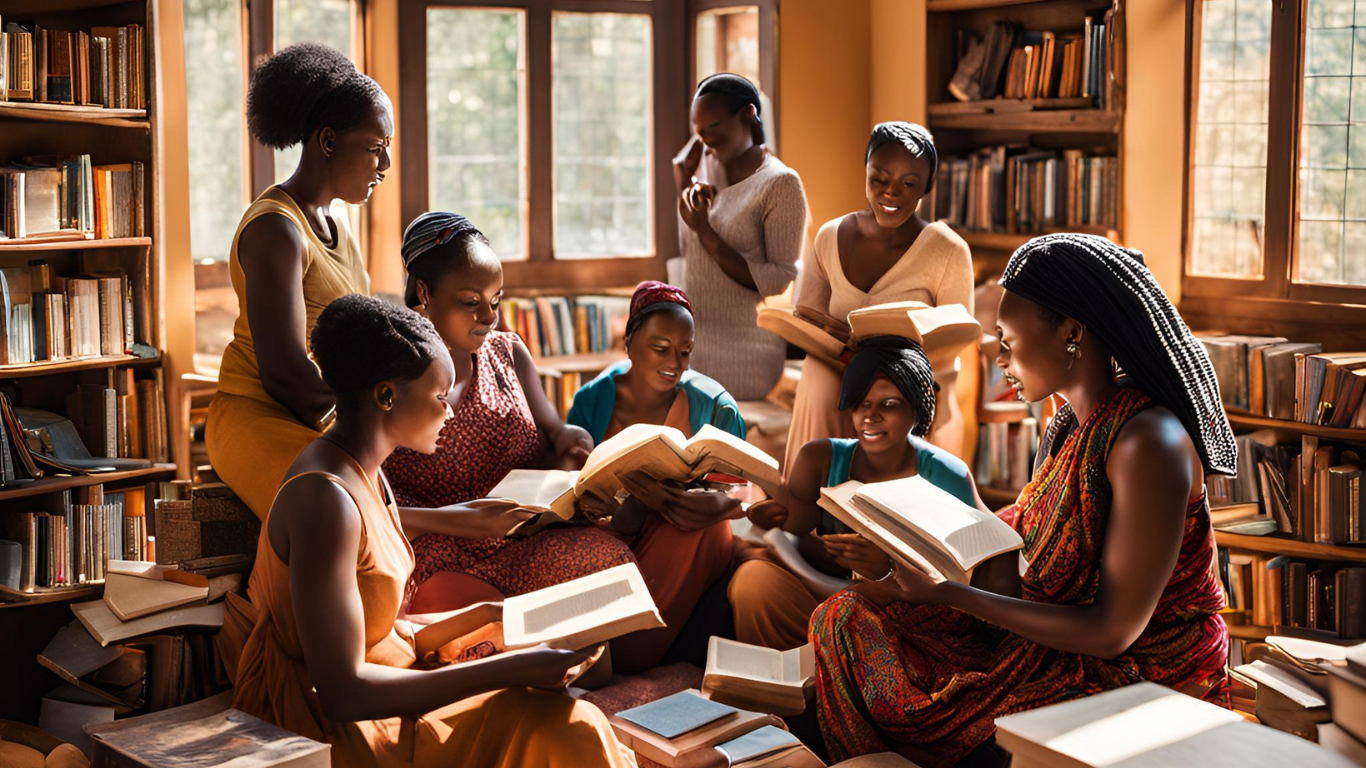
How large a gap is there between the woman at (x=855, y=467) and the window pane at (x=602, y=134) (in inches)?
153

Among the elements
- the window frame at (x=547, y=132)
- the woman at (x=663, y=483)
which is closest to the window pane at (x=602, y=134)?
the window frame at (x=547, y=132)

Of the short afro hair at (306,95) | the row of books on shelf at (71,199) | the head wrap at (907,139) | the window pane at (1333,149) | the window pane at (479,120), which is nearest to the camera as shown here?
the short afro hair at (306,95)

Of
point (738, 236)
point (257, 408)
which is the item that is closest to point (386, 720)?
point (257, 408)

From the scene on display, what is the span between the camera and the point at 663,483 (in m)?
3.24

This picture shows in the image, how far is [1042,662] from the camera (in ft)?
8.56

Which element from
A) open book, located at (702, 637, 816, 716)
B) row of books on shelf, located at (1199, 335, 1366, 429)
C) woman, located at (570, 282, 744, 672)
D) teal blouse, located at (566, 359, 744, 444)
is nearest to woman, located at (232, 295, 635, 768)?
open book, located at (702, 637, 816, 716)

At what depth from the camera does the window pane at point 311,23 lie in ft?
20.5

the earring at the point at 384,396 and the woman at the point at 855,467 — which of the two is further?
the woman at the point at 855,467

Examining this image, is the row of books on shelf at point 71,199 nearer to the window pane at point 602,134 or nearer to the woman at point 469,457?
the woman at point 469,457

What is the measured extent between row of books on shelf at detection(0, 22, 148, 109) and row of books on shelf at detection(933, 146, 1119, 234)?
3.72m

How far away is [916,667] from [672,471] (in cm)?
78

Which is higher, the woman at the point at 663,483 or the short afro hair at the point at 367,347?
the short afro hair at the point at 367,347

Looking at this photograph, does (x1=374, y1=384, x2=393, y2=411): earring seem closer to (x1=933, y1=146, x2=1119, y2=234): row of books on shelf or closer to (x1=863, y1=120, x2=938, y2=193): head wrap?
(x1=863, y1=120, x2=938, y2=193): head wrap

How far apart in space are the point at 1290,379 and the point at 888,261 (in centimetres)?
173
